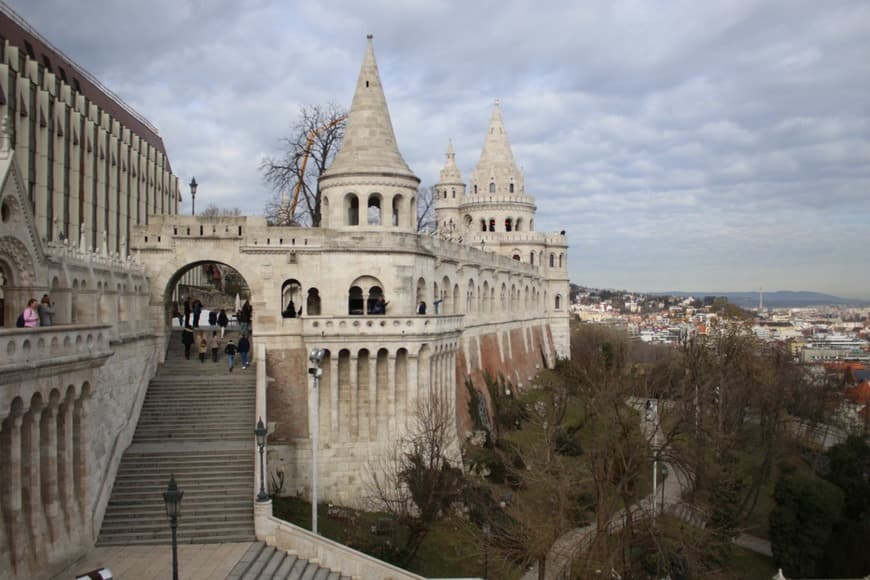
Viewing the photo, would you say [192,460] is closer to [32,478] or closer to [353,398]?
[353,398]

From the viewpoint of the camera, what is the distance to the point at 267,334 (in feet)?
88.7

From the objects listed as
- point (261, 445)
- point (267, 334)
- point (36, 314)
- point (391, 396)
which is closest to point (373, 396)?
point (391, 396)

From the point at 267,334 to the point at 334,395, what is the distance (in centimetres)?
322

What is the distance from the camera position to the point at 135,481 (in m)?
20.9

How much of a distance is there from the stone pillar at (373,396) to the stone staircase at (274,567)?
7.04 metres

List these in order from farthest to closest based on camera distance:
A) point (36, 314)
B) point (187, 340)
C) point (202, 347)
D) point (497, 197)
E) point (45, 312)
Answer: point (497, 197) < point (187, 340) < point (202, 347) < point (45, 312) < point (36, 314)

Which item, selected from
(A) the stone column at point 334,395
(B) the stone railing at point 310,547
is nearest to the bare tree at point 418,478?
(A) the stone column at point 334,395

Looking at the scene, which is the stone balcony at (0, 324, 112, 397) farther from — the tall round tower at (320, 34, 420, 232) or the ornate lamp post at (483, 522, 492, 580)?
the tall round tower at (320, 34, 420, 232)

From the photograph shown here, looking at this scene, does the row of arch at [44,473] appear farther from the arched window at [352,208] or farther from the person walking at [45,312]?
the arched window at [352,208]

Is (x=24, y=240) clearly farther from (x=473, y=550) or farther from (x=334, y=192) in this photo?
(x=473, y=550)

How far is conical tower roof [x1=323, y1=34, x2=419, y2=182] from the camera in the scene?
2866 cm

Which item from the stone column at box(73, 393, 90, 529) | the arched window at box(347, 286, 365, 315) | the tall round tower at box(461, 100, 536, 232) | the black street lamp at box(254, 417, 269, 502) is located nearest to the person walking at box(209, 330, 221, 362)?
the arched window at box(347, 286, 365, 315)

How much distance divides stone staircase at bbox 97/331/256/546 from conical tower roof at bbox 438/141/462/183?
132 feet

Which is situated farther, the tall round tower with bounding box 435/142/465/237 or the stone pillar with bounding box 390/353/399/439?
the tall round tower with bounding box 435/142/465/237
